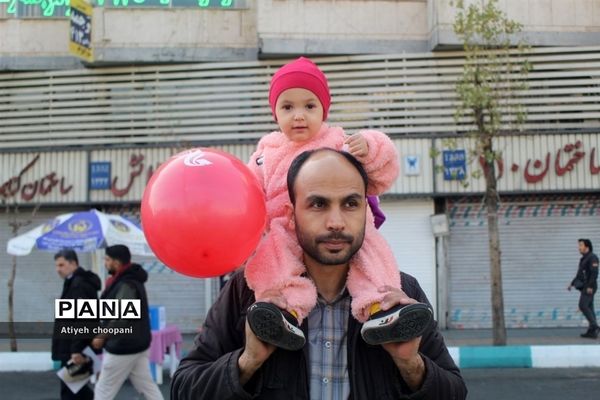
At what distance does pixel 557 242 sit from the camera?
15.3m

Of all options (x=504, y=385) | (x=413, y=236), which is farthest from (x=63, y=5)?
(x=504, y=385)

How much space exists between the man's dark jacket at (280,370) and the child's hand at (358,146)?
1.91ft

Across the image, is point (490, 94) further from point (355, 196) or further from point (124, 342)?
point (355, 196)

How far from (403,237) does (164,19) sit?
26.0 feet

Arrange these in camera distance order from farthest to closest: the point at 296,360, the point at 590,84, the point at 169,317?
the point at 169,317 < the point at 590,84 < the point at 296,360

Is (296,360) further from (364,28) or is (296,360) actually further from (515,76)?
(364,28)

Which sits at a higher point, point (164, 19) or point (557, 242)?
point (164, 19)

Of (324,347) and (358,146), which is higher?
(358,146)

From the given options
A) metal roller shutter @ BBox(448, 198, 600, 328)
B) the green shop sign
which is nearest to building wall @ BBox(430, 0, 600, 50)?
metal roller shutter @ BBox(448, 198, 600, 328)

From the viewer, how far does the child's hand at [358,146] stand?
229 centimetres

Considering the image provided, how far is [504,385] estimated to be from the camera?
8.80m

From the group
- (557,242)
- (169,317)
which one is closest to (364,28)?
(557,242)

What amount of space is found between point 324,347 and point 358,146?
0.71m

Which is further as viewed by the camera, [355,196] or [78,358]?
[78,358]
